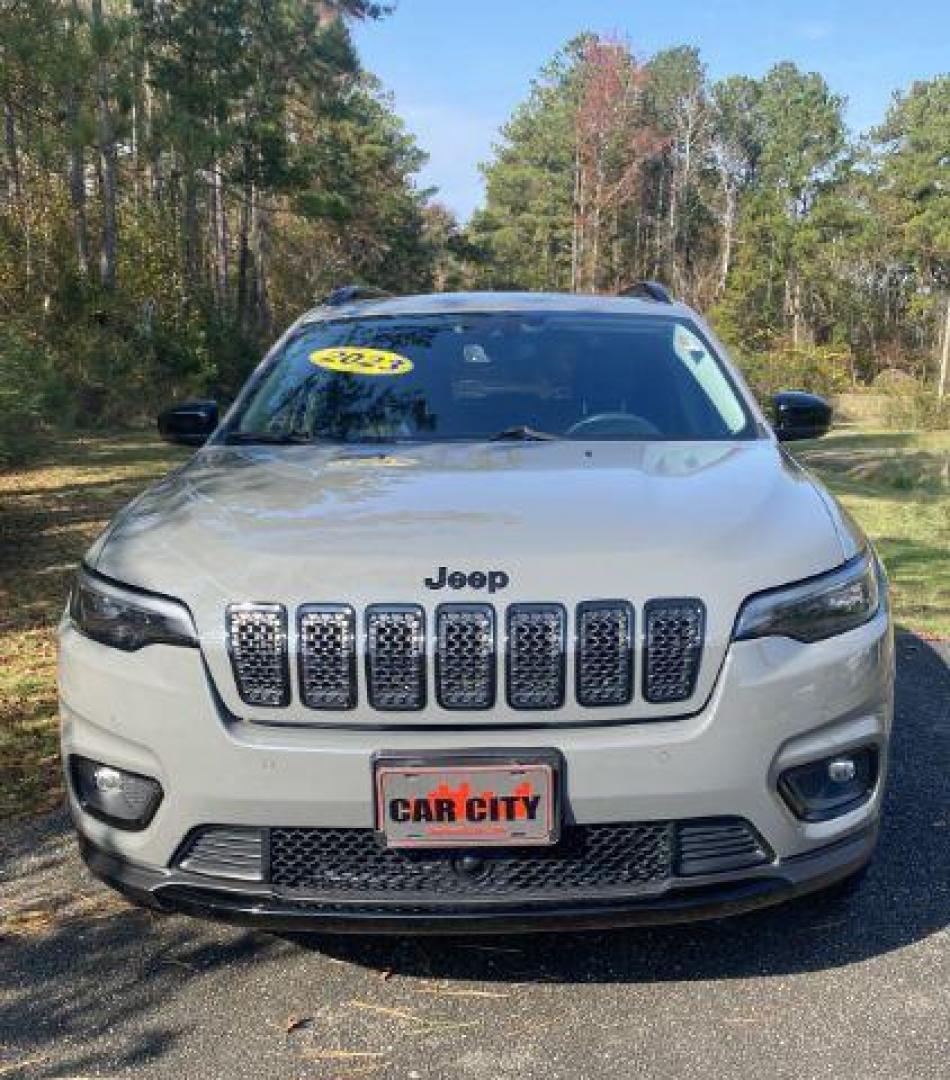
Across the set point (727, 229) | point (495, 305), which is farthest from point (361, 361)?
point (727, 229)

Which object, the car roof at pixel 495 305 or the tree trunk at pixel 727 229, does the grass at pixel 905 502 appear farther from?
the tree trunk at pixel 727 229

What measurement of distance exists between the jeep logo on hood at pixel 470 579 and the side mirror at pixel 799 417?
2158mm

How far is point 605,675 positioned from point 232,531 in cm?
97

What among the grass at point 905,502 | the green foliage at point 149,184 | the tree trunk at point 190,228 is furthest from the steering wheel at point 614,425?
the tree trunk at point 190,228

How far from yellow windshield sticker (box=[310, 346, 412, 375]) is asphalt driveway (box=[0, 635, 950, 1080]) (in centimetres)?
194

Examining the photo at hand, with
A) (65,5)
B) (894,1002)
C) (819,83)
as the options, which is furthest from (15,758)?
(819,83)

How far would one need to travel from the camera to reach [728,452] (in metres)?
3.43

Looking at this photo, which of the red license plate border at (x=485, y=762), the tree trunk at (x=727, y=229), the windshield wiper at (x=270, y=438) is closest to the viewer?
the red license plate border at (x=485, y=762)

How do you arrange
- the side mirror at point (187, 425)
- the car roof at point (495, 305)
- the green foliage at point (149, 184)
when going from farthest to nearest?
1. the green foliage at point (149, 184)
2. the car roof at point (495, 305)
3. the side mirror at point (187, 425)

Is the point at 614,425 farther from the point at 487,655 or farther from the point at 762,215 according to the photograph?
the point at 762,215

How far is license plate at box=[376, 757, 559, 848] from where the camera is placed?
2.36 meters

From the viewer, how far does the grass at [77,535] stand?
4578 mm

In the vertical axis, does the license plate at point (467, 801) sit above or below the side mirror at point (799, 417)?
below

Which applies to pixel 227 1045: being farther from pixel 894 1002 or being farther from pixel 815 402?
pixel 815 402
